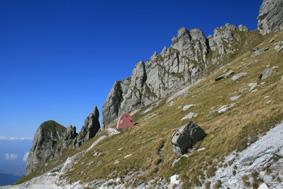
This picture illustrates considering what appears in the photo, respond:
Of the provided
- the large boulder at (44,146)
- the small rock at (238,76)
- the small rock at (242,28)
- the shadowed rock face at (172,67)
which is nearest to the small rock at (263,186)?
the small rock at (238,76)

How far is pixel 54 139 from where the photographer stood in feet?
558

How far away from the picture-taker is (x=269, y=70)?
62906mm

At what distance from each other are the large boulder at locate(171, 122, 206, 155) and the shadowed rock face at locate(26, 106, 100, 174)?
11904cm

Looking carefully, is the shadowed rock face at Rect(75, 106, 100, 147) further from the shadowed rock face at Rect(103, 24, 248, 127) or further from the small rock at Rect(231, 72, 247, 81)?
the small rock at Rect(231, 72, 247, 81)

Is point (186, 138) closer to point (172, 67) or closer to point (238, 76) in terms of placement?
point (238, 76)

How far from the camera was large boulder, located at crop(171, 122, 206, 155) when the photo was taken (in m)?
34.4

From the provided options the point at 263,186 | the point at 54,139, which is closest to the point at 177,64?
the point at 54,139

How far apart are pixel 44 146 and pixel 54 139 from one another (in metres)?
6.22

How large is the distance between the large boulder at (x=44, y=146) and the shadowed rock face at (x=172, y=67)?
27302mm

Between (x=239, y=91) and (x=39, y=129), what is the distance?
135m

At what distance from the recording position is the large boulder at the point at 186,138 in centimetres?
3438

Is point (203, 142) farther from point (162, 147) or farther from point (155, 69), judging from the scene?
point (155, 69)

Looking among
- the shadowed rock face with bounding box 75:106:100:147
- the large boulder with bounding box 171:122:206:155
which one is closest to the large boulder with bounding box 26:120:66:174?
the shadowed rock face with bounding box 75:106:100:147

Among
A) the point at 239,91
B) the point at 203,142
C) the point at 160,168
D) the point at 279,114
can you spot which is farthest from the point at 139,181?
the point at 239,91
